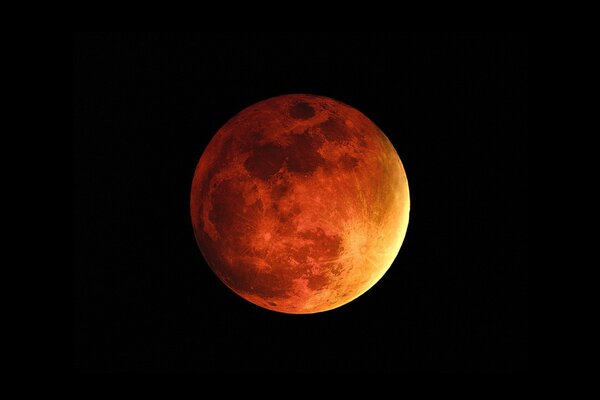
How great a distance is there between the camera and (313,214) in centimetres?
361

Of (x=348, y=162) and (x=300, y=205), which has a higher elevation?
(x=348, y=162)

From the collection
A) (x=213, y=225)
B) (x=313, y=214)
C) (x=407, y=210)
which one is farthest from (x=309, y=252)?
(x=407, y=210)

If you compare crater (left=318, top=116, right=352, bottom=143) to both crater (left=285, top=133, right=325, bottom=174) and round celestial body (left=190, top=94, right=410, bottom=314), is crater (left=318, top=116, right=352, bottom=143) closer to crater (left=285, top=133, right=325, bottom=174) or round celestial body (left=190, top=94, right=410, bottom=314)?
round celestial body (left=190, top=94, right=410, bottom=314)

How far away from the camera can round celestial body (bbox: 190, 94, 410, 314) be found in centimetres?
364

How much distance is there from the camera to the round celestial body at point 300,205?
11.9 ft

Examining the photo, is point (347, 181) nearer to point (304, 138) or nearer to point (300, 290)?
point (304, 138)

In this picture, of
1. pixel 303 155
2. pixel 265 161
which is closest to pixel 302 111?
pixel 303 155

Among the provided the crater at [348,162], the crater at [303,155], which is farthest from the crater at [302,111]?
the crater at [348,162]

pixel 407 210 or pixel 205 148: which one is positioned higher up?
pixel 205 148

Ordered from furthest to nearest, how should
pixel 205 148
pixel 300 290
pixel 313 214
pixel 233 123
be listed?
pixel 205 148, pixel 233 123, pixel 300 290, pixel 313 214

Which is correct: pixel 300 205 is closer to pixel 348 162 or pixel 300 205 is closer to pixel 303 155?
pixel 303 155

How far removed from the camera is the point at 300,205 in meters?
3.60

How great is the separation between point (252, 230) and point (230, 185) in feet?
1.48

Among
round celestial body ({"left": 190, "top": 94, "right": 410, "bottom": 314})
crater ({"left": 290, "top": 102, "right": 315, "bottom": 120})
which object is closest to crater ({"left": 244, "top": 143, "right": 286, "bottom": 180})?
round celestial body ({"left": 190, "top": 94, "right": 410, "bottom": 314})
